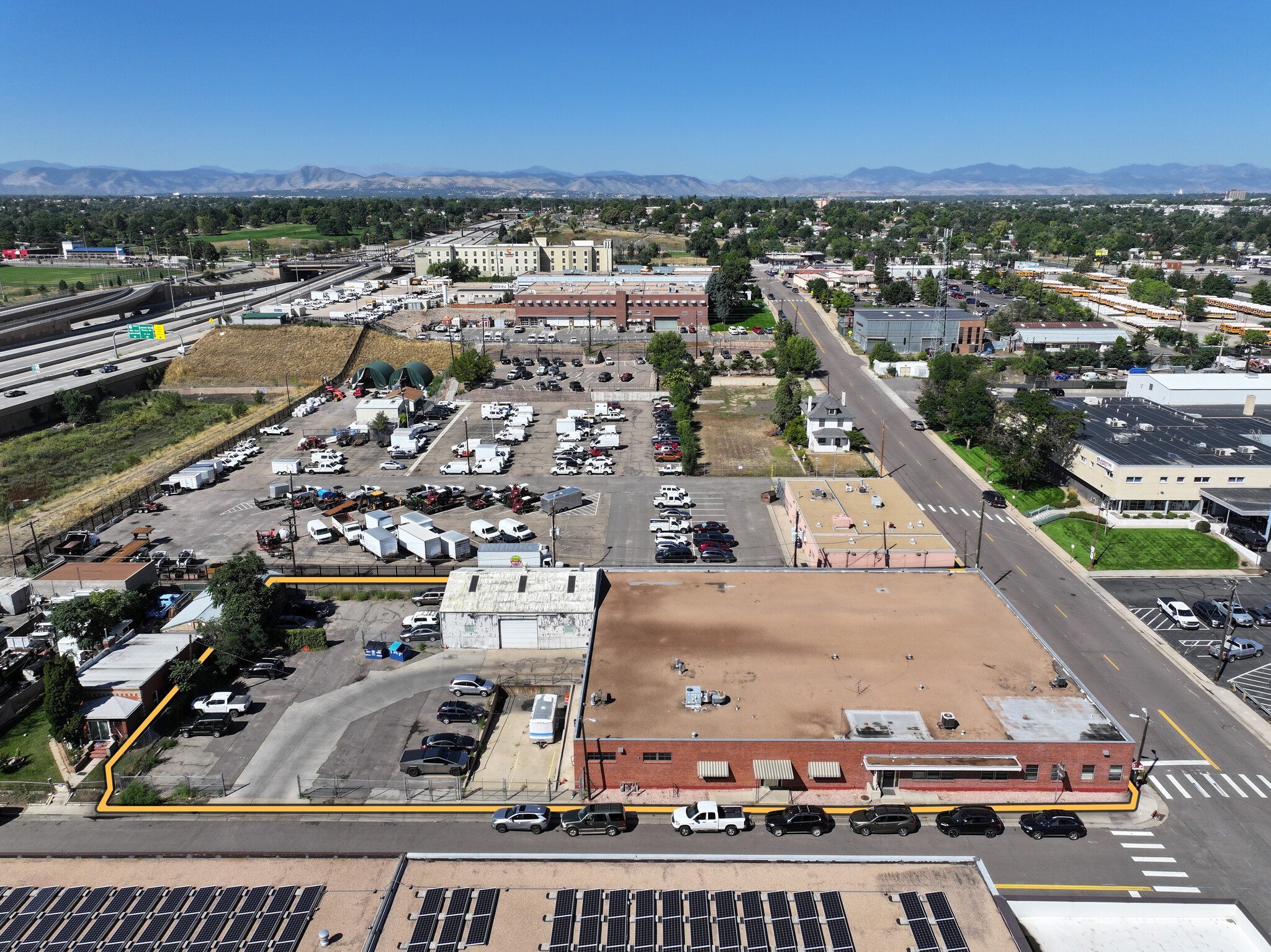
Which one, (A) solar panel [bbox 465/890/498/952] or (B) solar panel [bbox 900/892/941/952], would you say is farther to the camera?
(A) solar panel [bbox 465/890/498/952]

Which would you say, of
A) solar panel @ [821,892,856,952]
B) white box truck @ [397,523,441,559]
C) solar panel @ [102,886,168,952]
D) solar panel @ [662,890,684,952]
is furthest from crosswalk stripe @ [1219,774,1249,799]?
white box truck @ [397,523,441,559]

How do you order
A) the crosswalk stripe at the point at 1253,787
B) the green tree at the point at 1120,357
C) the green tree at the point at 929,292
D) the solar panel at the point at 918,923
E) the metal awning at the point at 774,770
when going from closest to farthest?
the solar panel at the point at 918,923
the metal awning at the point at 774,770
the crosswalk stripe at the point at 1253,787
the green tree at the point at 1120,357
the green tree at the point at 929,292

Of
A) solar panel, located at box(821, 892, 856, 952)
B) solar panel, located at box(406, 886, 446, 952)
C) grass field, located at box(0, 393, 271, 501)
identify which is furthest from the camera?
grass field, located at box(0, 393, 271, 501)

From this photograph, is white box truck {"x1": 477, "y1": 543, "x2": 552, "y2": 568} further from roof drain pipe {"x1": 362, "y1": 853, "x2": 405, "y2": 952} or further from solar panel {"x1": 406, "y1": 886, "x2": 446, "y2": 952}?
solar panel {"x1": 406, "y1": 886, "x2": 446, "y2": 952}

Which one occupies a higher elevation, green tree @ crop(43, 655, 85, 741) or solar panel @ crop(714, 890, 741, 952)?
solar panel @ crop(714, 890, 741, 952)

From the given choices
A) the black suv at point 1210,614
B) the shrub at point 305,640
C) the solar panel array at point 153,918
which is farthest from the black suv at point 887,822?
the shrub at point 305,640

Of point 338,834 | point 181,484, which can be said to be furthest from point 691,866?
point 181,484

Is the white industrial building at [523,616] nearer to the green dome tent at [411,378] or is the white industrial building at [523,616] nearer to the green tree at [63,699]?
the green tree at [63,699]
